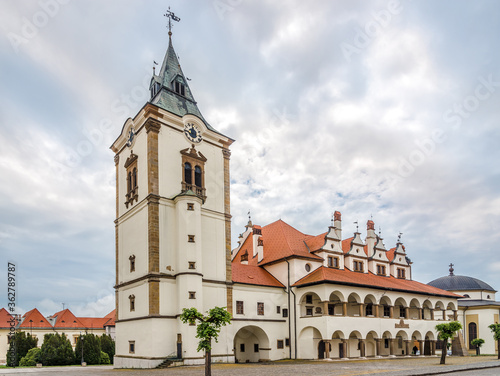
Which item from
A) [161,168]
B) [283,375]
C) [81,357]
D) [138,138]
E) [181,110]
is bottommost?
[81,357]

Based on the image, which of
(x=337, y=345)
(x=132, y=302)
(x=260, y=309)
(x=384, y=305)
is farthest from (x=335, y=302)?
(x=132, y=302)

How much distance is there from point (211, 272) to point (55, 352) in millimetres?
22684

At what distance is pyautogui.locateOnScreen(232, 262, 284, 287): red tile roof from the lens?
38803mm

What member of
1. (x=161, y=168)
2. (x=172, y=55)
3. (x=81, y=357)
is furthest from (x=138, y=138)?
(x=81, y=357)

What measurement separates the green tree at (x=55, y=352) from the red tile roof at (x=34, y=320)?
28134mm

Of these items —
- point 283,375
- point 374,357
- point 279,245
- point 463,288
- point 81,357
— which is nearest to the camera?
point 283,375

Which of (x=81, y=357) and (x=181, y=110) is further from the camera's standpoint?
(x=81, y=357)

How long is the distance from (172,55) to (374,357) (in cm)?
3313

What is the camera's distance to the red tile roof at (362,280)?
39219 millimetres

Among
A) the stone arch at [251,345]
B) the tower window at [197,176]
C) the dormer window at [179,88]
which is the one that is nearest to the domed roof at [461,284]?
the stone arch at [251,345]

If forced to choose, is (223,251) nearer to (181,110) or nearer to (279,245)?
(279,245)

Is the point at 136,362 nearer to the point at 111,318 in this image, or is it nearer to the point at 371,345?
the point at 371,345

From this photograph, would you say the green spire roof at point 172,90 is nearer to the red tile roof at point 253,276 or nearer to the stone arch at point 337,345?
the red tile roof at point 253,276

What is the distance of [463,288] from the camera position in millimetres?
66188
